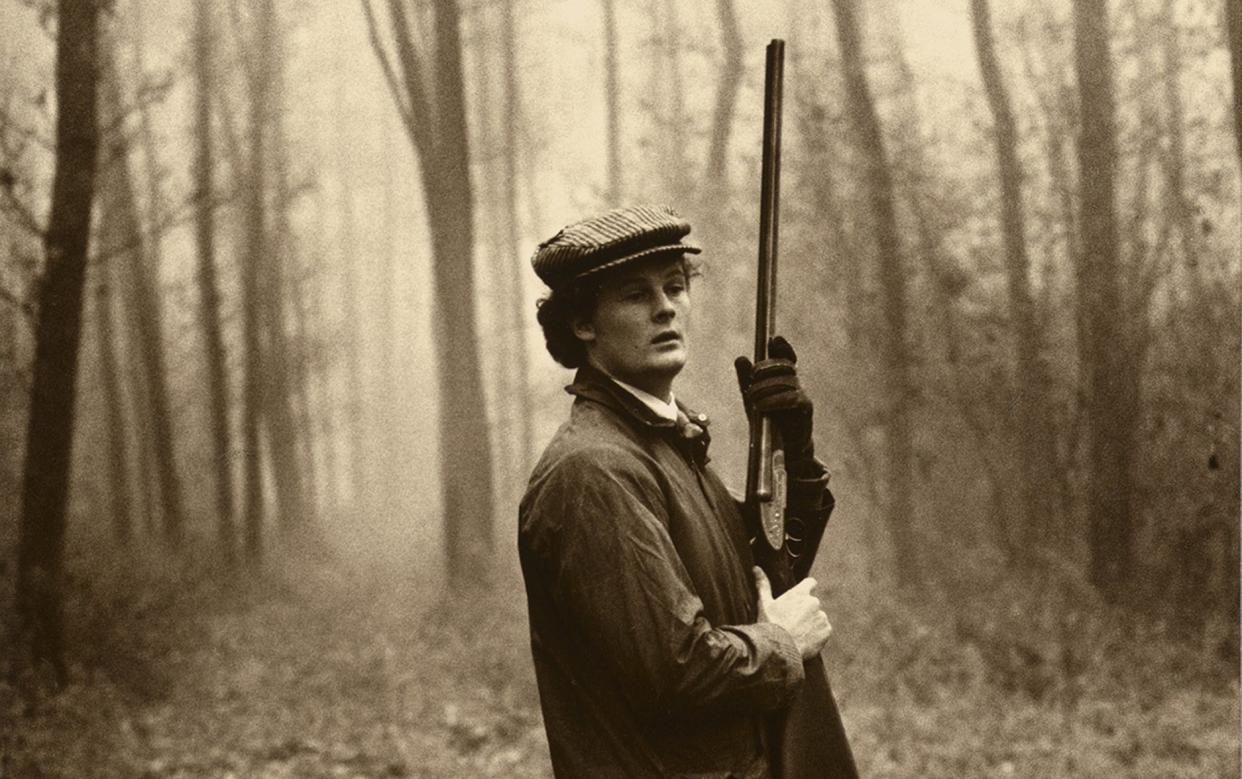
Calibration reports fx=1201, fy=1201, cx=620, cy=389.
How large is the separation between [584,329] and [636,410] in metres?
0.18

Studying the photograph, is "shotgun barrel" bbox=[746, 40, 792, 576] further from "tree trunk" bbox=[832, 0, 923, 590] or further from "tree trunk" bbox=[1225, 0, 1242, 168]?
"tree trunk" bbox=[1225, 0, 1242, 168]

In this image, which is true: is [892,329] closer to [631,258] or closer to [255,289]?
[255,289]

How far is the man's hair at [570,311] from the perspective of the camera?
202 cm

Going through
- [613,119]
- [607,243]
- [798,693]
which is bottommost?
[798,693]

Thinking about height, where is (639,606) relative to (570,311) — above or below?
below

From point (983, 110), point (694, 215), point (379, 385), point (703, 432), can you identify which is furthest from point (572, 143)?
point (703, 432)

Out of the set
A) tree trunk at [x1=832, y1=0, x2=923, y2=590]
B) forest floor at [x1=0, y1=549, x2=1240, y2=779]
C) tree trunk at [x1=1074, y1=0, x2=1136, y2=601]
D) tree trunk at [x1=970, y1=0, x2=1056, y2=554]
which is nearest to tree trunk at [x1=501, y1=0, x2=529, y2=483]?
forest floor at [x1=0, y1=549, x2=1240, y2=779]

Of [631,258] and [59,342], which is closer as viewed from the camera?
[631,258]

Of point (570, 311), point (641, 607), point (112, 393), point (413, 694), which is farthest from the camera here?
point (112, 393)

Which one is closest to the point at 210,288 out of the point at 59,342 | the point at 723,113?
the point at 59,342

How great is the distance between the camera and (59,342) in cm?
489

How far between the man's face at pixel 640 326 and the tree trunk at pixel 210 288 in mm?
3938

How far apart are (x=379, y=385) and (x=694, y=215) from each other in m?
1.79

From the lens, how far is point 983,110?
5.71 metres
